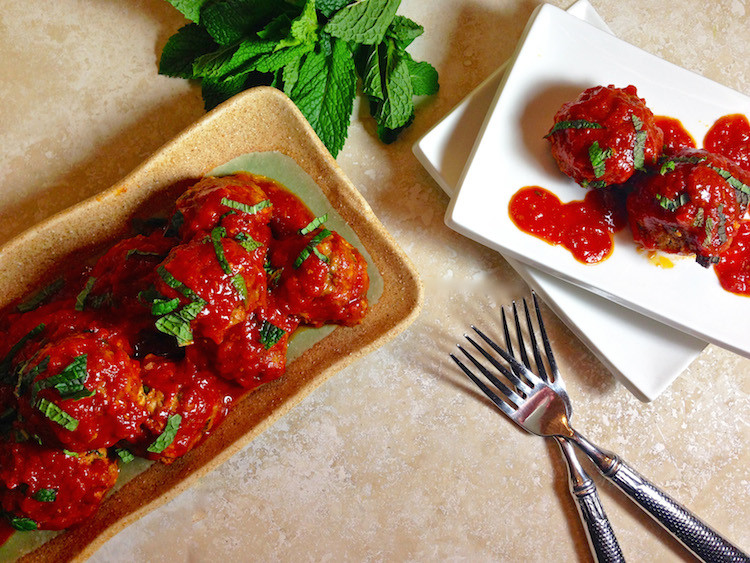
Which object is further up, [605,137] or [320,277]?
[605,137]

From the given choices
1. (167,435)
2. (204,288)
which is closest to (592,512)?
(167,435)

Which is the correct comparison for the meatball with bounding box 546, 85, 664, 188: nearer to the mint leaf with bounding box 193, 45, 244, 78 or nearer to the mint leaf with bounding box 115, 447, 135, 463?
the mint leaf with bounding box 193, 45, 244, 78

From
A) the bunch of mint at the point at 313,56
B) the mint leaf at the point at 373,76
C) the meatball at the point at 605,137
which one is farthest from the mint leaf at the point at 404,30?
the meatball at the point at 605,137

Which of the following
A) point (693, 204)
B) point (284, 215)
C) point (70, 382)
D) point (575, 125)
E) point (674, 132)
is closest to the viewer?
point (70, 382)

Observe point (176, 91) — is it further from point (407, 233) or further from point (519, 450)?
point (519, 450)

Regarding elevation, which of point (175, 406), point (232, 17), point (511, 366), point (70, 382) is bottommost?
point (511, 366)

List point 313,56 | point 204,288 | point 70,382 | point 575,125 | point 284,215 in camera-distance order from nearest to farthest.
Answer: point 70,382 < point 204,288 < point 575,125 < point 284,215 < point 313,56

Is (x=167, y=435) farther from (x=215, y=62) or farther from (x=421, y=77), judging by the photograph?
(x=421, y=77)
